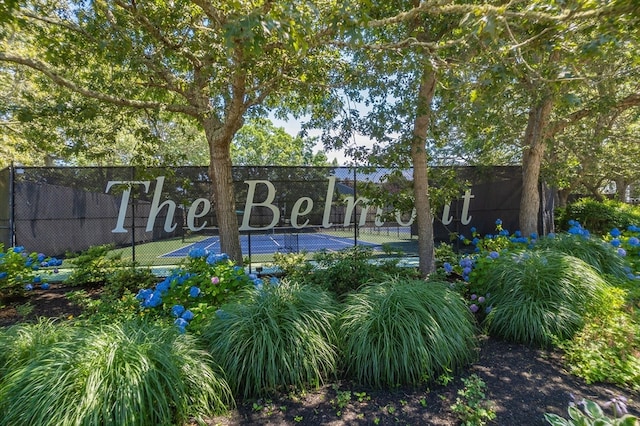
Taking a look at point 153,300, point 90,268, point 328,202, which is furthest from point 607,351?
point 90,268

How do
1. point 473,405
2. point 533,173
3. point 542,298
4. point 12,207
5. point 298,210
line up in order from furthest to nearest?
point 298,210 < point 533,173 < point 12,207 < point 542,298 < point 473,405

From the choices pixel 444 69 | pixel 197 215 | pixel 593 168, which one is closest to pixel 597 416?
pixel 444 69

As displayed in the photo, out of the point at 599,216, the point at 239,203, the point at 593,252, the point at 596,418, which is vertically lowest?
the point at 596,418

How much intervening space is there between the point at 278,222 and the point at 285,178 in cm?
110

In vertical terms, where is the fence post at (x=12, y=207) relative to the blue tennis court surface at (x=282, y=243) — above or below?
above

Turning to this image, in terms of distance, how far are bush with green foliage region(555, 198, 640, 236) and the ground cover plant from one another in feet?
21.9

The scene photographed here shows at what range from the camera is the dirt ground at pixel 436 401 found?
7.60 ft

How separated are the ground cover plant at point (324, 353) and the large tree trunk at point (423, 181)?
1354mm

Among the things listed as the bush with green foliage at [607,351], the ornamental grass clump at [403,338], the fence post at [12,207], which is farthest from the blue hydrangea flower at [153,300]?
the fence post at [12,207]

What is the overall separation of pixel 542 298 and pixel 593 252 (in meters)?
2.15

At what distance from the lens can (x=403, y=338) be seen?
2.79 metres

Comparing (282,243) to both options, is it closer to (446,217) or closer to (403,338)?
(446,217)

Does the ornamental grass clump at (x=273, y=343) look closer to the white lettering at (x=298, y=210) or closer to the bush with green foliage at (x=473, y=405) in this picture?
the bush with green foliage at (x=473, y=405)

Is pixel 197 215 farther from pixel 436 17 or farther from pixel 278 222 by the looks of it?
pixel 436 17
